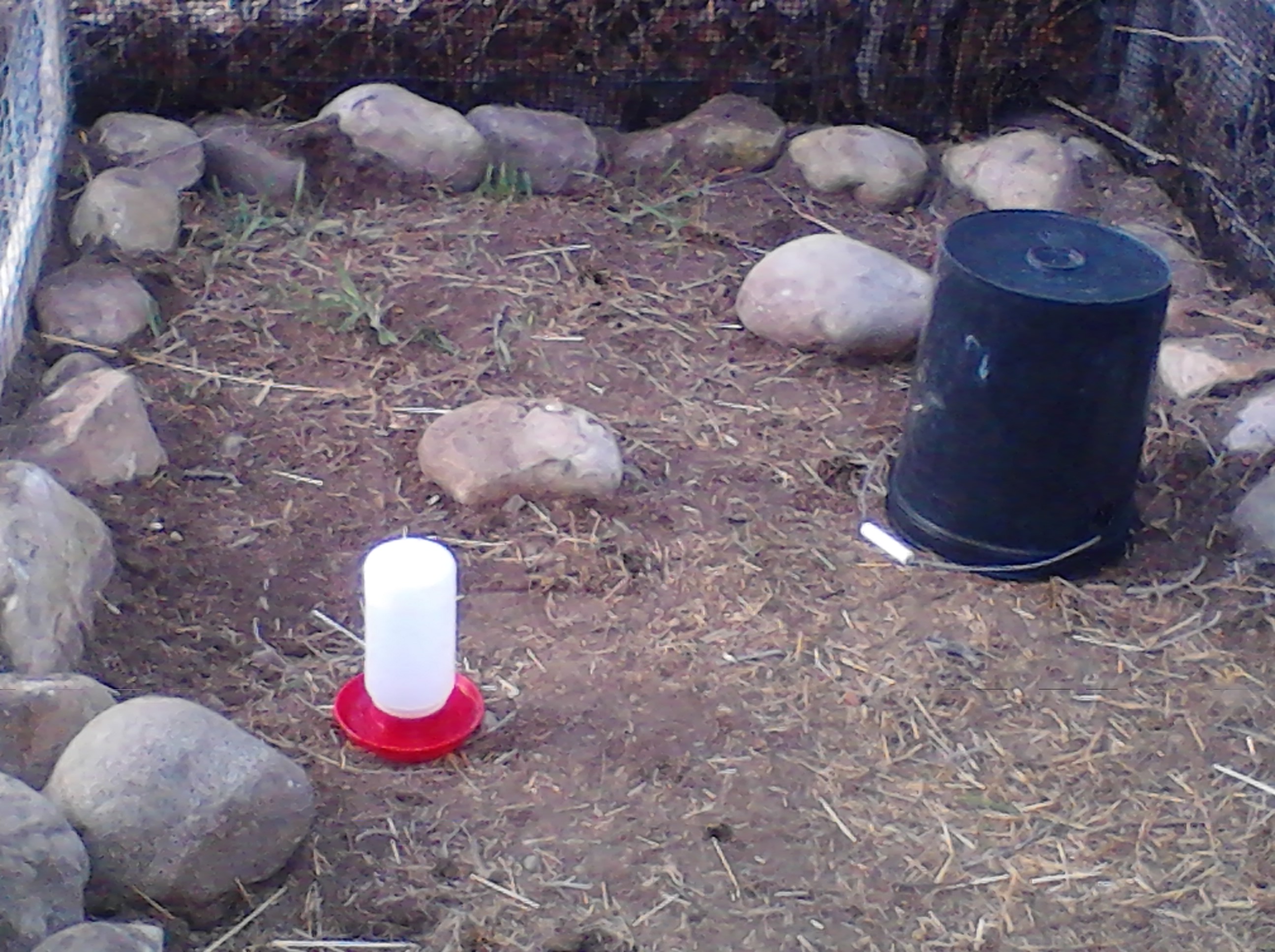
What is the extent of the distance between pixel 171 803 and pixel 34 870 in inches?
7.9

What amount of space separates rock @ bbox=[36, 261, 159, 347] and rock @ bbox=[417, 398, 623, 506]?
0.79m

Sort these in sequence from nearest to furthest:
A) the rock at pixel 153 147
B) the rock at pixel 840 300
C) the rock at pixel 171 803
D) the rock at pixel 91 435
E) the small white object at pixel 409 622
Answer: the rock at pixel 171 803 → the small white object at pixel 409 622 → the rock at pixel 91 435 → the rock at pixel 840 300 → the rock at pixel 153 147

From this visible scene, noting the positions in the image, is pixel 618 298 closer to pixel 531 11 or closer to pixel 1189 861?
pixel 531 11

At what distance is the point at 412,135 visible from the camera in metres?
3.94

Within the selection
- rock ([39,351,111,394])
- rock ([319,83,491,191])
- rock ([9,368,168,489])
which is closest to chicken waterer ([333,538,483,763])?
rock ([9,368,168,489])

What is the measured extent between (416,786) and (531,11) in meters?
2.53

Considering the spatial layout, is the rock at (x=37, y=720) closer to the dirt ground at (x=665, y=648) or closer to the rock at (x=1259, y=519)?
the dirt ground at (x=665, y=648)

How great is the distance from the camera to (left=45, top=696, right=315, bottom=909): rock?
75.5 inches

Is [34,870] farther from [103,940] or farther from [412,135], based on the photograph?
[412,135]

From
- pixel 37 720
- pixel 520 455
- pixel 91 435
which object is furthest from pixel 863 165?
pixel 37 720

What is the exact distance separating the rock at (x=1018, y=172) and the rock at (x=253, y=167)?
1781mm

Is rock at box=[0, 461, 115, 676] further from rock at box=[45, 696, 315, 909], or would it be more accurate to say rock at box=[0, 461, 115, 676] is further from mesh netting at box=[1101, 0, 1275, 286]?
mesh netting at box=[1101, 0, 1275, 286]

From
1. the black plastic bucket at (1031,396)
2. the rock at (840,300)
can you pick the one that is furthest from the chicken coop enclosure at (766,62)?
the black plastic bucket at (1031,396)

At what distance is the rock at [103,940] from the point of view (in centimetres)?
169
